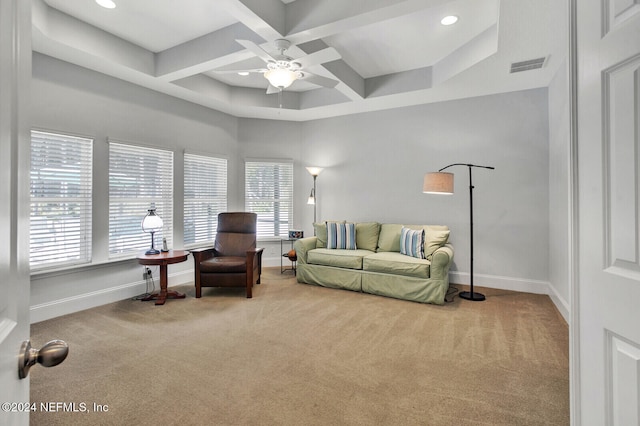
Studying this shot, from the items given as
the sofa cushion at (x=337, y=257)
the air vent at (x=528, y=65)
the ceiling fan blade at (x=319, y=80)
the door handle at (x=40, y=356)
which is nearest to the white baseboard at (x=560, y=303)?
the sofa cushion at (x=337, y=257)

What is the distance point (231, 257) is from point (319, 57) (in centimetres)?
298

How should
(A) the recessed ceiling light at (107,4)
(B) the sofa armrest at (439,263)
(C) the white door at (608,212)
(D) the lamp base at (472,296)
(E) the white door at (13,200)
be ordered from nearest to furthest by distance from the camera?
(E) the white door at (13,200), (C) the white door at (608,212), (A) the recessed ceiling light at (107,4), (B) the sofa armrest at (439,263), (D) the lamp base at (472,296)

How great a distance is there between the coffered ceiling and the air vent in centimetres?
6

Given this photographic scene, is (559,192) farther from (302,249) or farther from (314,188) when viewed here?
(314,188)

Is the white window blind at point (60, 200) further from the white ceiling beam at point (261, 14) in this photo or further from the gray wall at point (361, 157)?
the white ceiling beam at point (261, 14)

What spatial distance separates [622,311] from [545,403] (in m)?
1.52

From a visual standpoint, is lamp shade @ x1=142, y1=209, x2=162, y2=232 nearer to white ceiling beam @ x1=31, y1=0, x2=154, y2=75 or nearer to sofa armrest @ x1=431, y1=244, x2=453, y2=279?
white ceiling beam @ x1=31, y1=0, x2=154, y2=75

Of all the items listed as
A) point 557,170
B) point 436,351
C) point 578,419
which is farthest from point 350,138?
point 578,419

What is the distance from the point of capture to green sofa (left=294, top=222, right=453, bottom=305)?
12.6ft

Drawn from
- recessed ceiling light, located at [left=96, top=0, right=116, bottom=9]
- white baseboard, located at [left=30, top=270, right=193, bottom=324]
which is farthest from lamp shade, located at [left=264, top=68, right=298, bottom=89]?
white baseboard, located at [left=30, top=270, right=193, bottom=324]

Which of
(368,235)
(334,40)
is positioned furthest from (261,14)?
(368,235)

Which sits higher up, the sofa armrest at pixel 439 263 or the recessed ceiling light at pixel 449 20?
the recessed ceiling light at pixel 449 20

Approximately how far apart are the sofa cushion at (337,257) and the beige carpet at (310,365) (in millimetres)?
695

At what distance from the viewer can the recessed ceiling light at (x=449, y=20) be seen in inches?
121
